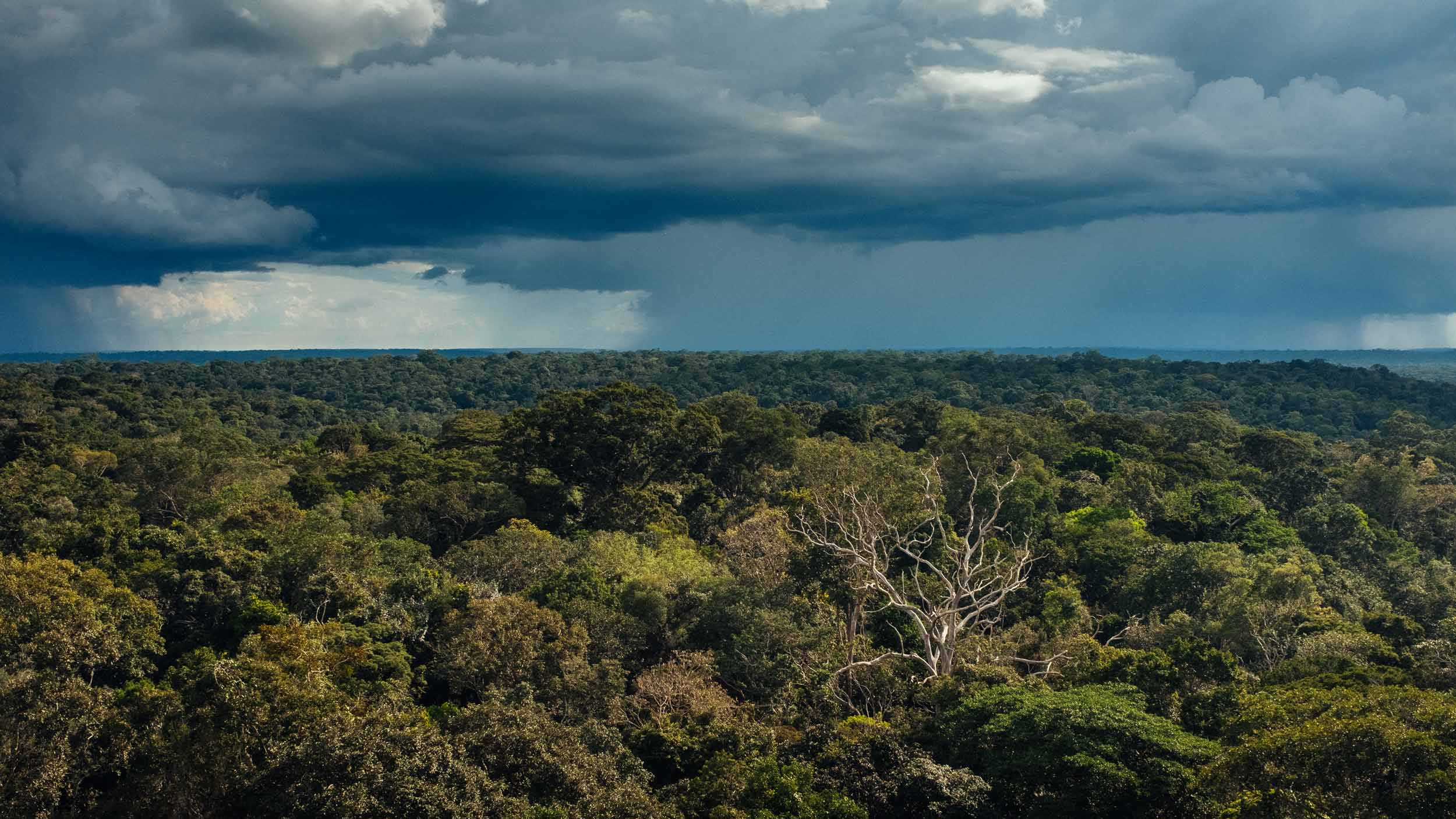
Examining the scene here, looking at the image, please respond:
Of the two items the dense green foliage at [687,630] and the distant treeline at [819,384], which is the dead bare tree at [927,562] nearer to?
the dense green foliage at [687,630]

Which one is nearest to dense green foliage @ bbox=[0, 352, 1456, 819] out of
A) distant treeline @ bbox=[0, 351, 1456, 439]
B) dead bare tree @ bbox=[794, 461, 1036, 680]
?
dead bare tree @ bbox=[794, 461, 1036, 680]

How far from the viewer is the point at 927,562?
29859 mm

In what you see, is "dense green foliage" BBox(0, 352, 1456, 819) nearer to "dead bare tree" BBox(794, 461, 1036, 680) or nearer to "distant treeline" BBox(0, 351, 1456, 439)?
"dead bare tree" BBox(794, 461, 1036, 680)

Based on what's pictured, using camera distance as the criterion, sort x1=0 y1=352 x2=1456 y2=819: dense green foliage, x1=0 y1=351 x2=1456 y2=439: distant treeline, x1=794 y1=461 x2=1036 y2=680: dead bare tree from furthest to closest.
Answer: x1=0 y1=351 x2=1456 y2=439: distant treeline, x1=794 y1=461 x2=1036 y2=680: dead bare tree, x1=0 y1=352 x2=1456 y2=819: dense green foliage

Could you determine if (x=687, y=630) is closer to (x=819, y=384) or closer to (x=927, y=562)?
(x=927, y=562)

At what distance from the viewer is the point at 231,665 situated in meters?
22.9

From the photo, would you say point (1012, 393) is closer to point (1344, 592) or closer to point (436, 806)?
point (1344, 592)

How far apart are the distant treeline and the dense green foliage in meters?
62.0

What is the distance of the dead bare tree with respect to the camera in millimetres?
29406

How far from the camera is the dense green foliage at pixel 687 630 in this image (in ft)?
67.8

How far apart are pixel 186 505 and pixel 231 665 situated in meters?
28.6

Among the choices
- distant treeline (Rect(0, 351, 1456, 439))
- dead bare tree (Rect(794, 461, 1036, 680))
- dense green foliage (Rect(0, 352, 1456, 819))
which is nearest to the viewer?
dense green foliage (Rect(0, 352, 1456, 819))

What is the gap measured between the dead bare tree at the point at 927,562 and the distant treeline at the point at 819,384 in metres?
77.9

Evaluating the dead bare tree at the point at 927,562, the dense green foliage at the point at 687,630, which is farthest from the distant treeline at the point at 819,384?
the dead bare tree at the point at 927,562
